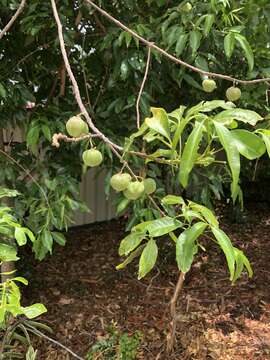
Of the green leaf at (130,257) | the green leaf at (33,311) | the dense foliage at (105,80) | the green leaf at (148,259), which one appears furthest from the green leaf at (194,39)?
the green leaf at (33,311)

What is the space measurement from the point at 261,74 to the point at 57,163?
1.11m

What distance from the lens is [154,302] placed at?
2.89 meters

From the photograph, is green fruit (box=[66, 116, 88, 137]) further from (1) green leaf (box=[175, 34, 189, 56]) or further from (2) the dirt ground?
(2) the dirt ground

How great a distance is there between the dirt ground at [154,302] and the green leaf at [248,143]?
1741 millimetres

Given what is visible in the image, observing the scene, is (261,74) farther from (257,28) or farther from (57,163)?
(57,163)

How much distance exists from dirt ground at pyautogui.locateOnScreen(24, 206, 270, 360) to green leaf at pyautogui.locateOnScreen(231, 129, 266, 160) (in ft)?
5.71

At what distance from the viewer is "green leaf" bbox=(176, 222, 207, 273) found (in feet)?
3.39

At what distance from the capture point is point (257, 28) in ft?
7.63

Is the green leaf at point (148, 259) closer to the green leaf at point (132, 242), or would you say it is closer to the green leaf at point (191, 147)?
the green leaf at point (132, 242)

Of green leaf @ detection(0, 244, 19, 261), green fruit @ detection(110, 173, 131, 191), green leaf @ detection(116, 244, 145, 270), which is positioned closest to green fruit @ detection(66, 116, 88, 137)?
green fruit @ detection(110, 173, 131, 191)

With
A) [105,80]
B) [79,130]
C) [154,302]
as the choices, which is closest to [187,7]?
[105,80]

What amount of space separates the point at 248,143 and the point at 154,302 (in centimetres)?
215

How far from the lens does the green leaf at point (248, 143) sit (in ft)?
2.93

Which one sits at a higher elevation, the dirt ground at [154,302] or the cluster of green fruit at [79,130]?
the cluster of green fruit at [79,130]
